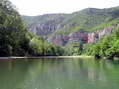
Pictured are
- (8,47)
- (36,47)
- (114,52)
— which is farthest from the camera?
(36,47)

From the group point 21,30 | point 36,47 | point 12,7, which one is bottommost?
point 36,47

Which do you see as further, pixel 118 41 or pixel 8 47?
pixel 118 41

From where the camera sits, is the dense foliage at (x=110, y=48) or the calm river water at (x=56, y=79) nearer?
the calm river water at (x=56, y=79)

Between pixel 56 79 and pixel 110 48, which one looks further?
pixel 110 48

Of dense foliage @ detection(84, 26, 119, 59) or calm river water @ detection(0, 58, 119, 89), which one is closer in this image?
calm river water @ detection(0, 58, 119, 89)

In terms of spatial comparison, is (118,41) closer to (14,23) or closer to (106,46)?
(106,46)

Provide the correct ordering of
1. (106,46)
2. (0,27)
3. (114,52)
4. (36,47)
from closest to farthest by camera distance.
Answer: (0,27), (114,52), (106,46), (36,47)

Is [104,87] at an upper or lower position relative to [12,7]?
lower

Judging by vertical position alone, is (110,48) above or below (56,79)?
below

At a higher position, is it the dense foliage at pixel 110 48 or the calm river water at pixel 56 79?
the calm river water at pixel 56 79

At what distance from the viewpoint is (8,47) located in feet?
337

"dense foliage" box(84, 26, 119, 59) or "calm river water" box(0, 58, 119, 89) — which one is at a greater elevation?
"calm river water" box(0, 58, 119, 89)

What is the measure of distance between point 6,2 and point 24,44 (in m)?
41.0

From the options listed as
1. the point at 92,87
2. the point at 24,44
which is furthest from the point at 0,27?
the point at 92,87
